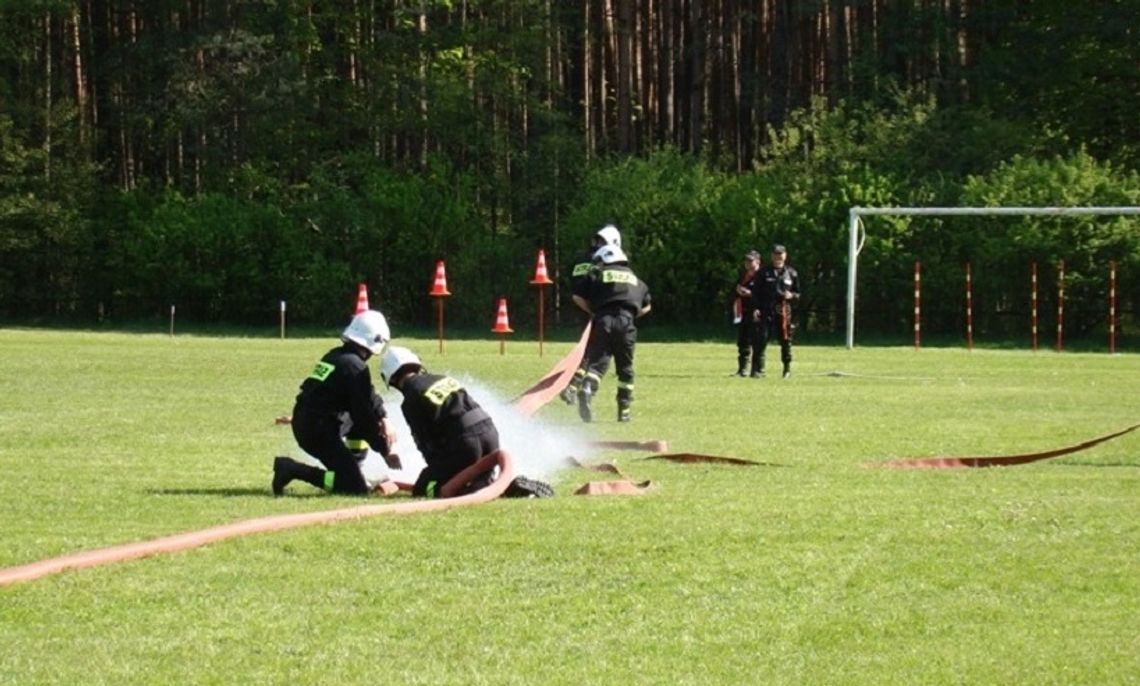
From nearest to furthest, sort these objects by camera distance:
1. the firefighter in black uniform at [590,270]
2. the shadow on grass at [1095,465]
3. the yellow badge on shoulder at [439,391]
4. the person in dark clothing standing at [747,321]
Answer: the yellow badge on shoulder at [439,391] < the shadow on grass at [1095,465] < the firefighter in black uniform at [590,270] < the person in dark clothing standing at [747,321]

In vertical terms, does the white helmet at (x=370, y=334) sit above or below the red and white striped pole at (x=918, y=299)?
above

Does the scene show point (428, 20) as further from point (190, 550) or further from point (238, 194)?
point (190, 550)

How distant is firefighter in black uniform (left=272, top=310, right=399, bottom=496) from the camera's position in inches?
506

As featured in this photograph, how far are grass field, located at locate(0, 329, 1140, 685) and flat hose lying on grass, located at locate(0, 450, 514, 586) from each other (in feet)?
0.41

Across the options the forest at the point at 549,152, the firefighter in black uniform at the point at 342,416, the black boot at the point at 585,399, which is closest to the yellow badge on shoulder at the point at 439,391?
the firefighter in black uniform at the point at 342,416

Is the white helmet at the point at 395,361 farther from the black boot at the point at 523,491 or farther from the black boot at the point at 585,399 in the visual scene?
the black boot at the point at 585,399

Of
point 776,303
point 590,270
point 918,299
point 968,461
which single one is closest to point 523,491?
point 968,461

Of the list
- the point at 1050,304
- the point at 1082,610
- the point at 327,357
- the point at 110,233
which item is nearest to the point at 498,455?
the point at 327,357

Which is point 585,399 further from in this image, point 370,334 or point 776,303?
point 776,303

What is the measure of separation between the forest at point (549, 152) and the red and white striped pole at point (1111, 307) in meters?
0.52

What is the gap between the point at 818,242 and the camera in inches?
1879

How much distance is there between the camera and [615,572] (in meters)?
9.48

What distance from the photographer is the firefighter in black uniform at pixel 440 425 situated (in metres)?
12.6

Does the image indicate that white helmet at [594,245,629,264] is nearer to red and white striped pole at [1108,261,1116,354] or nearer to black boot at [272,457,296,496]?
black boot at [272,457,296,496]
